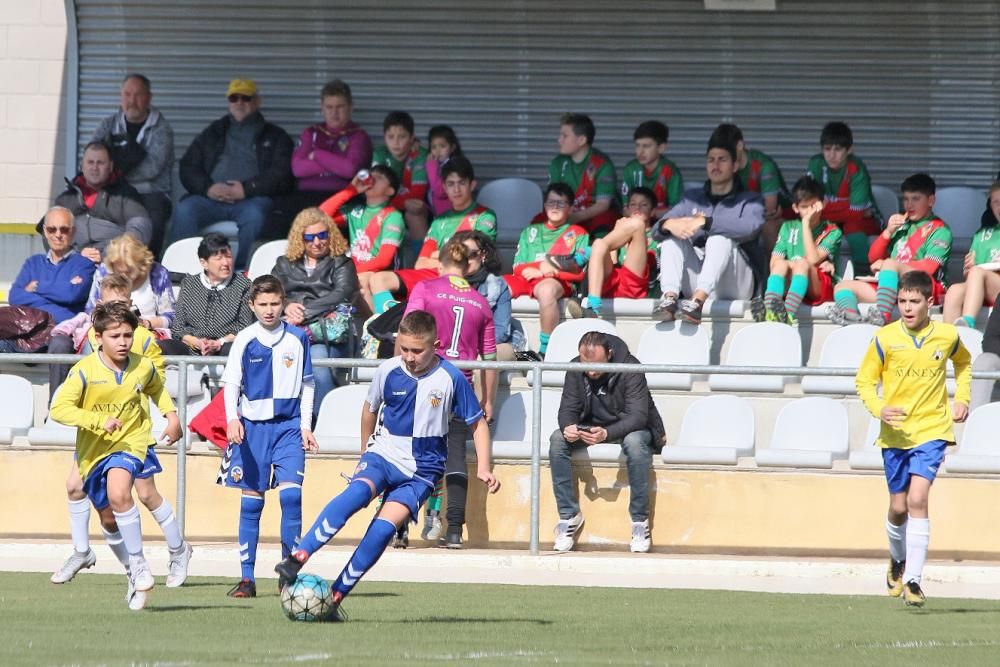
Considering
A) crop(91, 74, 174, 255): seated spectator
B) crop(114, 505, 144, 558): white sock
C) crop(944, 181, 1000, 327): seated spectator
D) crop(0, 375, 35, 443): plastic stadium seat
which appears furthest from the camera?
crop(91, 74, 174, 255): seated spectator

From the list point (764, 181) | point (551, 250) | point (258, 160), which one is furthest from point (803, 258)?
point (258, 160)

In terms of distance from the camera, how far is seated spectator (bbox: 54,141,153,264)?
45.9ft

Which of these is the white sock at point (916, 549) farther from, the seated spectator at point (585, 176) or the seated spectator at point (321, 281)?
the seated spectator at point (585, 176)

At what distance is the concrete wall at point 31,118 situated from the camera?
1628cm

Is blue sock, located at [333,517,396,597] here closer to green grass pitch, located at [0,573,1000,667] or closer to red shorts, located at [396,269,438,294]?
green grass pitch, located at [0,573,1000,667]

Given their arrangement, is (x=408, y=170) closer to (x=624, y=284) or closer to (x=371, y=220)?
(x=371, y=220)

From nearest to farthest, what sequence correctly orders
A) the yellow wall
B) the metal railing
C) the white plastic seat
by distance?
1. the metal railing
2. the yellow wall
3. the white plastic seat

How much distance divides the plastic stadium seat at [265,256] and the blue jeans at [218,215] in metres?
0.40

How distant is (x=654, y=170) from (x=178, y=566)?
6.26m

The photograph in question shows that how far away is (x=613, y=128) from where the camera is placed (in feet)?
52.0

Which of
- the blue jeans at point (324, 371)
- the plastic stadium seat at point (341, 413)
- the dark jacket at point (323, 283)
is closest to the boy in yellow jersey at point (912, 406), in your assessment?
the plastic stadium seat at point (341, 413)

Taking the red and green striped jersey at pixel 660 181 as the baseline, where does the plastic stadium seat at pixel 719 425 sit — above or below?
below

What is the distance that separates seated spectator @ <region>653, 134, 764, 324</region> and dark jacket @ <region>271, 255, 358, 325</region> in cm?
233

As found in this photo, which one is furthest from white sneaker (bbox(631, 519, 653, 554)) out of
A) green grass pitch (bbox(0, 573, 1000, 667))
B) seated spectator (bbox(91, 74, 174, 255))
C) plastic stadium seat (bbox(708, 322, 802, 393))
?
seated spectator (bbox(91, 74, 174, 255))
